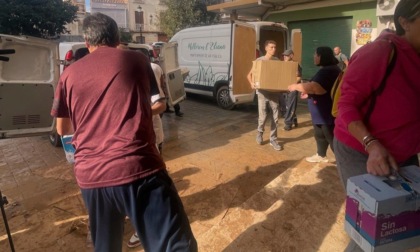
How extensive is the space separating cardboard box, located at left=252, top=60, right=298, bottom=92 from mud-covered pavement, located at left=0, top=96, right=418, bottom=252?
118 centimetres

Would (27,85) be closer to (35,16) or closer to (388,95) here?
(388,95)

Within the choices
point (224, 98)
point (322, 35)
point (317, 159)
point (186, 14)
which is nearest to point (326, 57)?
point (317, 159)

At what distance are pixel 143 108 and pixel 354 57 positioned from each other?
1175mm

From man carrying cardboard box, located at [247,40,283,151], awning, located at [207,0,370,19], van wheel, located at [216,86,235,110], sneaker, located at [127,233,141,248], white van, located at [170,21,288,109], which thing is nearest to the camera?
sneaker, located at [127,233,141,248]

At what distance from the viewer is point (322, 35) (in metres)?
10.9

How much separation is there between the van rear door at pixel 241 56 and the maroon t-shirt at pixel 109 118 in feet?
17.1

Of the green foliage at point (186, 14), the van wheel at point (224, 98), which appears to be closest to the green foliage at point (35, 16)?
the green foliage at point (186, 14)

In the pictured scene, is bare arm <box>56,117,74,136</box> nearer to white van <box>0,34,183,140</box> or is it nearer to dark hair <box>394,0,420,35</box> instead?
dark hair <box>394,0,420,35</box>

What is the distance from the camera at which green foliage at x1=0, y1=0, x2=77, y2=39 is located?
17.7 m

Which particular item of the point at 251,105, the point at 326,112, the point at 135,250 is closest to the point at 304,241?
the point at 135,250

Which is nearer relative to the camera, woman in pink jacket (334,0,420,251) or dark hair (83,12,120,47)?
woman in pink jacket (334,0,420,251)

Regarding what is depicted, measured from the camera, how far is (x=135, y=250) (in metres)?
2.79

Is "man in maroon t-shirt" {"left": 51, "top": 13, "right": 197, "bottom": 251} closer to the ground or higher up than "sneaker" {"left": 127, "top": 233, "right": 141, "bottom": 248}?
higher up

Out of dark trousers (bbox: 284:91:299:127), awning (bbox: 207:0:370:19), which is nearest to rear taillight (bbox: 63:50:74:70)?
dark trousers (bbox: 284:91:299:127)
